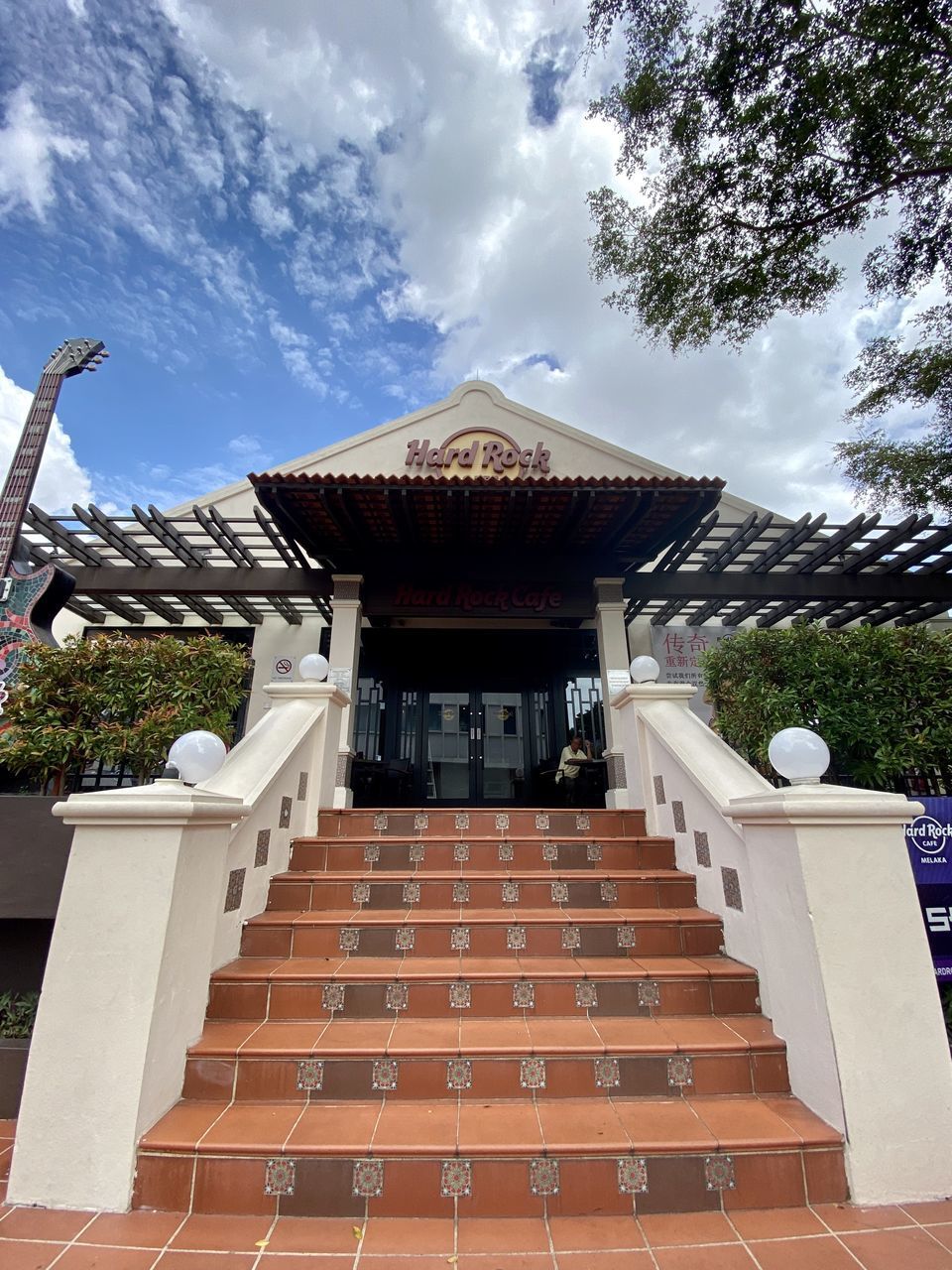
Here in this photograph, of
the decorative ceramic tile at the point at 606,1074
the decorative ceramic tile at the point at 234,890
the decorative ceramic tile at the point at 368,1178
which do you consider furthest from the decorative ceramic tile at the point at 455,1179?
the decorative ceramic tile at the point at 234,890

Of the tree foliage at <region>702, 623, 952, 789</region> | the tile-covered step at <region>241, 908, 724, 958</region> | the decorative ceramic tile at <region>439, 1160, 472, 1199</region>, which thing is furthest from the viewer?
the tree foliage at <region>702, 623, 952, 789</region>

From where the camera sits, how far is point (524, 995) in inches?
88.4

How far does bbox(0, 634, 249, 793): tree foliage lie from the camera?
2.79 m

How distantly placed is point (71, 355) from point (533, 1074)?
7.00 metres

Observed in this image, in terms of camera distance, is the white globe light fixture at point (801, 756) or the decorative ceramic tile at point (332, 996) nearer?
the white globe light fixture at point (801, 756)

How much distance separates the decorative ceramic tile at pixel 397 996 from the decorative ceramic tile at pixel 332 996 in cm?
19

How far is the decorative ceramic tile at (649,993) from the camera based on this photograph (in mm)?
2240

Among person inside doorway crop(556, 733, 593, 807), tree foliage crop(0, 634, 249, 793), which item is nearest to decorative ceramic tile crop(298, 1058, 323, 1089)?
tree foliage crop(0, 634, 249, 793)

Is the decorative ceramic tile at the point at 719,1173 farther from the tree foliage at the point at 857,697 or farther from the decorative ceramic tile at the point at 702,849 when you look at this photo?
the tree foliage at the point at 857,697

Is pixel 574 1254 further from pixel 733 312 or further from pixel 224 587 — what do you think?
pixel 733 312

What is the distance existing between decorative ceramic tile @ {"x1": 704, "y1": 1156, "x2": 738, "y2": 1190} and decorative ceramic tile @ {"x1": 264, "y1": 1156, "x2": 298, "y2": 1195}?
129 cm

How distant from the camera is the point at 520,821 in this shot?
12.1 ft

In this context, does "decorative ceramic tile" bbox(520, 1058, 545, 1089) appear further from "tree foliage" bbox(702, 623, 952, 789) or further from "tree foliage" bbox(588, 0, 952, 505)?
"tree foliage" bbox(588, 0, 952, 505)

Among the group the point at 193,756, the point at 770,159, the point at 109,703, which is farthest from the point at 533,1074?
the point at 770,159
